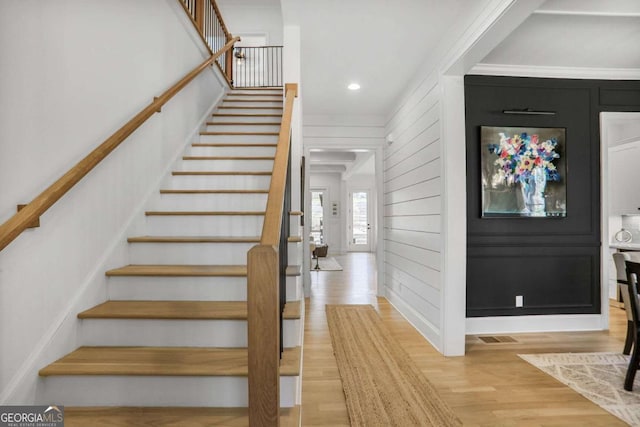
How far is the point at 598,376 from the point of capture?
258 cm

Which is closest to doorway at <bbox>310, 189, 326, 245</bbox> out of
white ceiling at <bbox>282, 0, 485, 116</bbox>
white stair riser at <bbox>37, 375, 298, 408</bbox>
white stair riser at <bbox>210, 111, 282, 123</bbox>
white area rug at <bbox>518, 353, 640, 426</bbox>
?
white ceiling at <bbox>282, 0, 485, 116</bbox>

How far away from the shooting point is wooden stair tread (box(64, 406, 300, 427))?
1.36 meters

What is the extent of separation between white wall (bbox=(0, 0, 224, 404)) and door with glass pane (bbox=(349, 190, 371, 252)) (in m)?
10.2

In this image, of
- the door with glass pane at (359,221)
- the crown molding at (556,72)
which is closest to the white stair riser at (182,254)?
the crown molding at (556,72)

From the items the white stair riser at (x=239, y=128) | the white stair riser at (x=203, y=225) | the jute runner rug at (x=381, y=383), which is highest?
the white stair riser at (x=239, y=128)

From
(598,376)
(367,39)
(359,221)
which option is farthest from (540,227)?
(359,221)

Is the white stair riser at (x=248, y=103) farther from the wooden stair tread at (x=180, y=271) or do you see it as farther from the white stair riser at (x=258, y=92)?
the wooden stair tread at (x=180, y=271)

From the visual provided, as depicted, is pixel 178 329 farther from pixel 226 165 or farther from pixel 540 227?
pixel 540 227

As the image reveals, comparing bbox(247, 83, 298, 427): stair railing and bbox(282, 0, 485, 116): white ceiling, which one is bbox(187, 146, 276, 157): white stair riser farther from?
bbox(247, 83, 298, 427): stair railing

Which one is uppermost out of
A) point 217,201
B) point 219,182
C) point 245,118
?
point 245,118

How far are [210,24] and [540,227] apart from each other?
15.1 ft

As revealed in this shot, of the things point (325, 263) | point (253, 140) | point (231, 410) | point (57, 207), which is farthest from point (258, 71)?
point (231, 410)

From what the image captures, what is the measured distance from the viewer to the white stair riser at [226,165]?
10.3ft

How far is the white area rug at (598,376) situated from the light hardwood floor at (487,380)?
84mm
